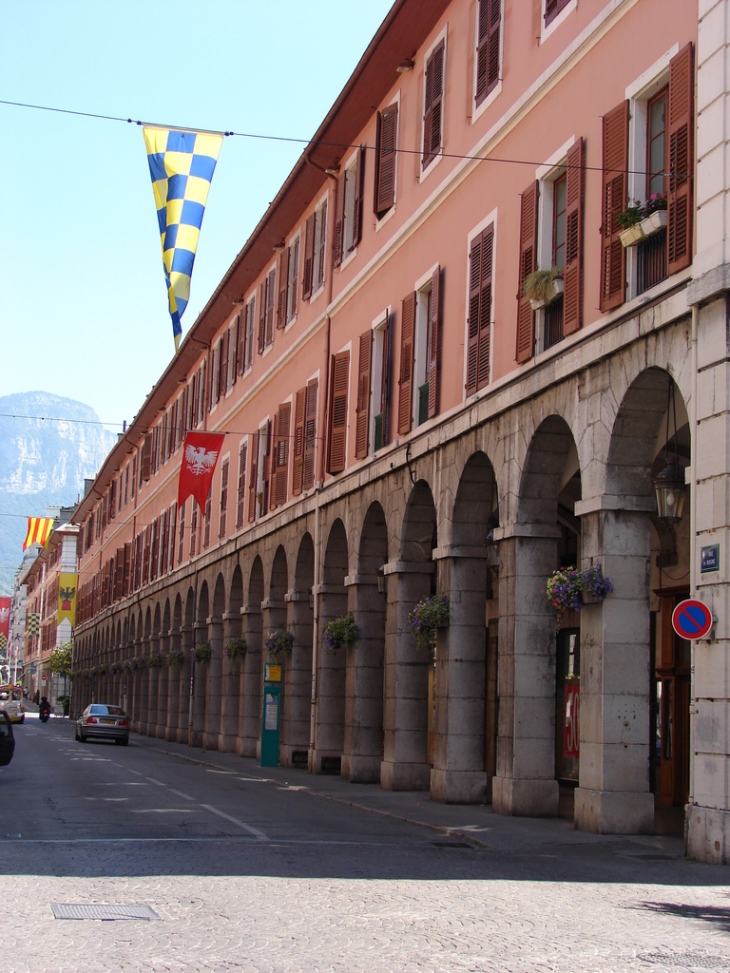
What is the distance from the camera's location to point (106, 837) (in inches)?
570

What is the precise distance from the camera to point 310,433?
32344 mm

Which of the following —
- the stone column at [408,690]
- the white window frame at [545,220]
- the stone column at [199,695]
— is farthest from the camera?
the stone column at [199,695]

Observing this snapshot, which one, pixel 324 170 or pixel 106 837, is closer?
pixel 106 837

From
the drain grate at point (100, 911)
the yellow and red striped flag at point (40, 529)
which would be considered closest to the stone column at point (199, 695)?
the drain grate at point (100, 911)

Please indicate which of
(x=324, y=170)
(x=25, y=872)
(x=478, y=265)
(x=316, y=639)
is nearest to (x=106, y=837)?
(x=25, y=872)

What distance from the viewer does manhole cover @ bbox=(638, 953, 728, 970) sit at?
8.23m

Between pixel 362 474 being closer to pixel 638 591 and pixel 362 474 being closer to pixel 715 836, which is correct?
pixel 638 591

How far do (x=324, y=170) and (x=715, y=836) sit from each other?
2141 centimetres

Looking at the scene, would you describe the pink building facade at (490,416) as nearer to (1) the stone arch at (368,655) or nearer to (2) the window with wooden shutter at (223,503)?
(1) the stone arch at (368,655)

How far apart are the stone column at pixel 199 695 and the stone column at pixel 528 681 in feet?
88.0

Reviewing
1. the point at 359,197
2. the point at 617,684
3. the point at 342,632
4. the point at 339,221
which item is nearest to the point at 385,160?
the point at 359,197

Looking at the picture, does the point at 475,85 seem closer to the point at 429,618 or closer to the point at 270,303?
the point at 429,618

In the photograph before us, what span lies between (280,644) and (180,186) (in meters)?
15.5

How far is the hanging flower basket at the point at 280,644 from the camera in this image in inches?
1270
